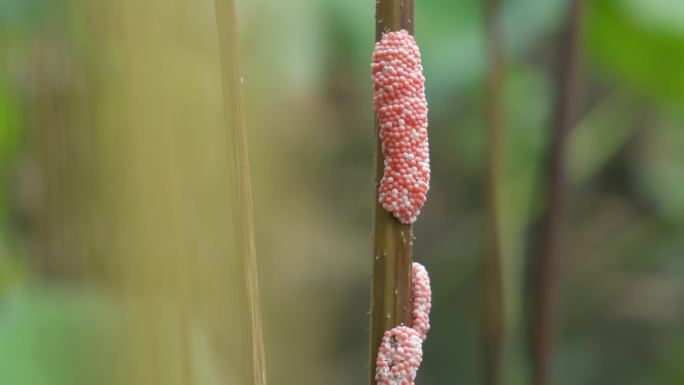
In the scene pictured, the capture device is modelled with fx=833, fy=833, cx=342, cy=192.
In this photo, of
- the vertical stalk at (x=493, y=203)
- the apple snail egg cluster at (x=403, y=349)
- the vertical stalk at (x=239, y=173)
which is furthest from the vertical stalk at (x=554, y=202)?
the vertical stalk at (x=239, y=173)

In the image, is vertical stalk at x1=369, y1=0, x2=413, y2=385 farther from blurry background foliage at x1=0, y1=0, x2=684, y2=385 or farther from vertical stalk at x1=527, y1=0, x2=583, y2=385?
vertical stalk at x1=527, y1=0, x2=583, y2=385

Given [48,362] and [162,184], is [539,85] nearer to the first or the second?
[48,362]

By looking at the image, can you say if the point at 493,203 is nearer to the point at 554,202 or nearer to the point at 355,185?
the point at 554,202

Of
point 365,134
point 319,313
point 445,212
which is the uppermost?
point 365,134

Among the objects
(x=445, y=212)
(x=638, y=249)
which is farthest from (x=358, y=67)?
(x=638, y=249)

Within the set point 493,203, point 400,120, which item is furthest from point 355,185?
point 400,120

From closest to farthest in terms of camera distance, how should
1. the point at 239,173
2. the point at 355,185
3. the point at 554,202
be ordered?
the point at 239,173, the point at 554,202, the point at 355,185

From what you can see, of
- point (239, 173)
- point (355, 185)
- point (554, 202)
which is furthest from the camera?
point (355, 185)
